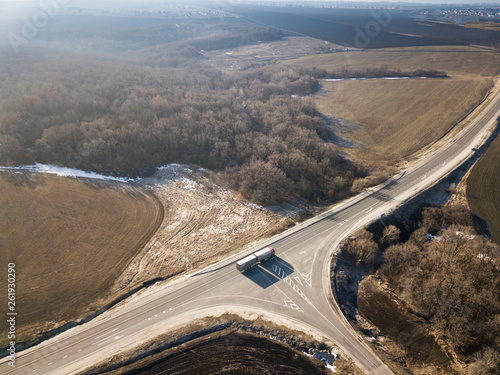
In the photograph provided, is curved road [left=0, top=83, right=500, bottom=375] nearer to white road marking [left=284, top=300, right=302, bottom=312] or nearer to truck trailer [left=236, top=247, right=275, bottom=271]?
white road marking [left=284, top=300, right=302, bottom=312]

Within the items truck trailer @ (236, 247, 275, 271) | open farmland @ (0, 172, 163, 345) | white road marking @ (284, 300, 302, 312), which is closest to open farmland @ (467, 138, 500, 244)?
white road marking @ (284, 300, 302, 312)

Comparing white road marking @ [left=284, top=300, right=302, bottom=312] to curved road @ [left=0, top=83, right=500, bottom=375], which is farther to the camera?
white road marking @ [left=284, top=300, right=302, bottom=312]

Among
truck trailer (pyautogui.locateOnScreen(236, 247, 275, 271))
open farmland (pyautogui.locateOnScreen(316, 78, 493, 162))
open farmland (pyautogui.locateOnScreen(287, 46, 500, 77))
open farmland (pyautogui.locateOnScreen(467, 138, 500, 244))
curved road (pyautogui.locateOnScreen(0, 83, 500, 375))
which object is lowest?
curved road (pyautogui.locateOnScreen(0, 83, 500, 375))

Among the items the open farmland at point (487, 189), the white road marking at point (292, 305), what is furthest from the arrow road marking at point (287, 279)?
the open farmland at point (487, 189)

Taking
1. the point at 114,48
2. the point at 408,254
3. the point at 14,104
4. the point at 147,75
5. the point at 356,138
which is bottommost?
the point at 408,254

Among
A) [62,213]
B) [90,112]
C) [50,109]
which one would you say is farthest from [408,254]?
[50,109]

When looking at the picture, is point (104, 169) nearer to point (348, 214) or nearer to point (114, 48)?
point (348, 214)
